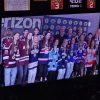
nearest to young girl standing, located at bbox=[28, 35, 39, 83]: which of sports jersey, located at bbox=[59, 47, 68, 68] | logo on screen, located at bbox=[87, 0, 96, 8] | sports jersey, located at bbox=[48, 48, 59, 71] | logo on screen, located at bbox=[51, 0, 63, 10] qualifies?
sports jersey, located at bbox=[48, 48, 59, 71]

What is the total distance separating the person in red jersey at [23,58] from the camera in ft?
12.2

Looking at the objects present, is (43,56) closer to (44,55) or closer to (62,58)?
(44,55)

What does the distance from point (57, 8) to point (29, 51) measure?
1.75 feet

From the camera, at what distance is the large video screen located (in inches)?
145

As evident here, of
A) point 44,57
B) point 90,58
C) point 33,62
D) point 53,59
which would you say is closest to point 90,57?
point 90,58

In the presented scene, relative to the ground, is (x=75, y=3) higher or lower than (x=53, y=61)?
higher

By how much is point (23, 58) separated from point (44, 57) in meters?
0.23

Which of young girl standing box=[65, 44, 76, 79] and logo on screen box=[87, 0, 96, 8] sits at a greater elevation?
logo on screen box=[87, 0, 96, 8]

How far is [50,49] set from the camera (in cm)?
389

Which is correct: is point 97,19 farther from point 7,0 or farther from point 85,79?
point 7,0

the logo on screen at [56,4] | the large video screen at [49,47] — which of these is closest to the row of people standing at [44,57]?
the large video screen at [49,47]

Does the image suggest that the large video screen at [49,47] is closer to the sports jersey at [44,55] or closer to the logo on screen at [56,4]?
the sports jersey at [44,55]

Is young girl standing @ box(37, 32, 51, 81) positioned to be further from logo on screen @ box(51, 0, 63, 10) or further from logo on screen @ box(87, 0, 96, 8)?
logo on screen @ box(87, 0, 96, 8)

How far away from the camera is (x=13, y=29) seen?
144 inches
